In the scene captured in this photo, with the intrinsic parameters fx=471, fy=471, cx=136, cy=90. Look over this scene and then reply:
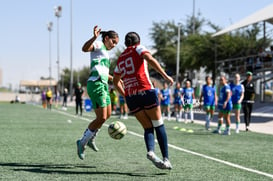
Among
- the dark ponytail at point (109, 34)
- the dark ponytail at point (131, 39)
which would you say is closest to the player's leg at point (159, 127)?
the dark ponytail at point (131, 39)

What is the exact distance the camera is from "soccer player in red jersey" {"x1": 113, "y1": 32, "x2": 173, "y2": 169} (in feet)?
21.1

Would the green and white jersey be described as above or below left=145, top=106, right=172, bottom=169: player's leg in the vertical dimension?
above

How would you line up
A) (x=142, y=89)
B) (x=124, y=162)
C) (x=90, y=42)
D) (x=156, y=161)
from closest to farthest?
(x=156, y=161) < (x=142, y=89) < (x=90, y=42) < (x=124, y=162)

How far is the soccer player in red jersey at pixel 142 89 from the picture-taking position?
6430 millimetres

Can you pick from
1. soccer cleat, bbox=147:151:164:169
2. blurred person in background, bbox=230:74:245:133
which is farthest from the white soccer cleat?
blurred person in background, bbox=230:74:245:133

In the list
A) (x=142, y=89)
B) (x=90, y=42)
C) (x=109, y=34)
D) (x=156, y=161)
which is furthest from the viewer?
(x=109, y=34)

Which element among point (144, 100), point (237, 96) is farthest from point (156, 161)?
point (237, 96)

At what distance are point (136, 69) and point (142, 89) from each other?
0.95 feet

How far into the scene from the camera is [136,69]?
21.2 ft

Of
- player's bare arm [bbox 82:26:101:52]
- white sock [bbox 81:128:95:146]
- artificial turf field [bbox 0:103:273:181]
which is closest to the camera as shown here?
artificial turf field [bbox 0:103:273:181]

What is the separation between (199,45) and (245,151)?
36475 mm

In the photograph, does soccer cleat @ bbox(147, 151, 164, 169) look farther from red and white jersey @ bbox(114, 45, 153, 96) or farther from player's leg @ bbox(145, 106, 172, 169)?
red and white jersey @ bbox(114, 45, 153, 96)

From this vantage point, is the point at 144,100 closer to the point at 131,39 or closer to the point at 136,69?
Answer: the point at 136,69

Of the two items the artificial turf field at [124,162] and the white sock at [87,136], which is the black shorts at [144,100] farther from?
the white sock at [87,136]
